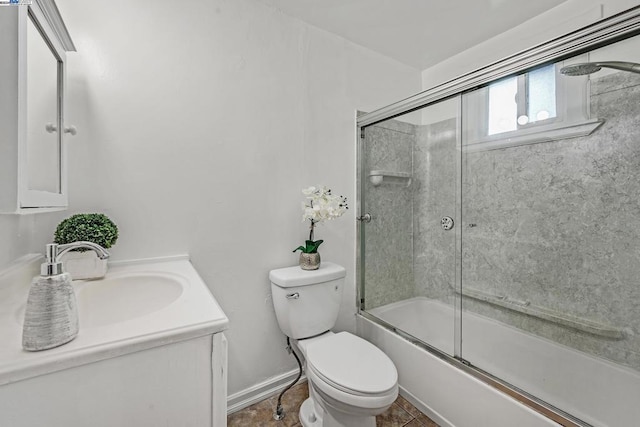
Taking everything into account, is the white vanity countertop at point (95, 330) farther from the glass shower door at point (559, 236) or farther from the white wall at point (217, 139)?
the glass shower door at point (559, 236)

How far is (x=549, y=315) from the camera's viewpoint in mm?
1555

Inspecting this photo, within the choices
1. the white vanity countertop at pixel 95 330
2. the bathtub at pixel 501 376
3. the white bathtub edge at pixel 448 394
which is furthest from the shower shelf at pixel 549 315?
the white vanity countertop at pixel 95 330

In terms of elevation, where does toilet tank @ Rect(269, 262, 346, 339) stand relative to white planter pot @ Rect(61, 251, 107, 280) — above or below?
below

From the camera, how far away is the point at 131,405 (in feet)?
1.91

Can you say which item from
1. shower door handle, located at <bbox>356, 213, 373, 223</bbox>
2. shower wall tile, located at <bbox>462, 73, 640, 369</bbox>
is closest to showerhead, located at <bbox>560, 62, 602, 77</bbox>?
shower wall tile, located at <bbox>462, 73, 640, 369</bbox>

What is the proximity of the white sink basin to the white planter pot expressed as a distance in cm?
3

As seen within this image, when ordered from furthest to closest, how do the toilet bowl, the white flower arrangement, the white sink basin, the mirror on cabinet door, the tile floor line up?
the white flower arrangement → the tile floor → the toilet bowl → the white sink basin → the mirror on cabinet door

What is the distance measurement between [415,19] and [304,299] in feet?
5.82

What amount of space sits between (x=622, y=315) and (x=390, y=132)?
1.52 meters

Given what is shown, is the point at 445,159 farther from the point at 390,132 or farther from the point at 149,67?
the point at 149,67

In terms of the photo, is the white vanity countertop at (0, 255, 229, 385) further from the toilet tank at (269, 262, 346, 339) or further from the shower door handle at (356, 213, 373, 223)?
the shower door handle at (356, 213, 373, 223)

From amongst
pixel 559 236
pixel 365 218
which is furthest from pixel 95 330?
pixel 559 236

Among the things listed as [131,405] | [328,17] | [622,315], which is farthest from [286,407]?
[328,17]

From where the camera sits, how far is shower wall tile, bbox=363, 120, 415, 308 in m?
1.94
